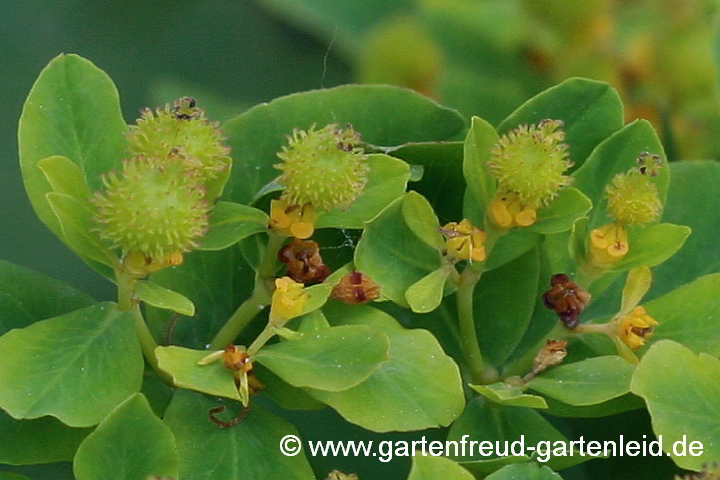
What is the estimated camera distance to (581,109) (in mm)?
602

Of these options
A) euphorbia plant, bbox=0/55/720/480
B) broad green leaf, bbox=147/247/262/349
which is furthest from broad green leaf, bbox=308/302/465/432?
broad green leaf, bbox=147/247/262/349

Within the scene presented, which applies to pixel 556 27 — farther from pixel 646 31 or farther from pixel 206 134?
pixel 206 134

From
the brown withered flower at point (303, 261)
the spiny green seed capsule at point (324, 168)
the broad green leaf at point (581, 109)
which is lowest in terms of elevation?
the brown withered flower at point (303, 261)

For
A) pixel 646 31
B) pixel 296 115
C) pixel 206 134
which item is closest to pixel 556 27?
pixel 646 31

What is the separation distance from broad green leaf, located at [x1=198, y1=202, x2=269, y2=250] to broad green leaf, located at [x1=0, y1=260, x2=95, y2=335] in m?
0.10

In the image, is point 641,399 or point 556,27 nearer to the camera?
point 641,399

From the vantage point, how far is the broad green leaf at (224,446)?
0.51 m

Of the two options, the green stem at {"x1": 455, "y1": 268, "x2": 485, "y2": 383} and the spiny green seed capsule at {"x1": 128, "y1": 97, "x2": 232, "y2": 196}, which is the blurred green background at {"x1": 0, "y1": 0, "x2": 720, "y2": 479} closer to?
the green stem at {"x1": 455, "y1": 268, "x2": 485, "y2": 383}

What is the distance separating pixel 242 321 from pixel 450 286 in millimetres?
117

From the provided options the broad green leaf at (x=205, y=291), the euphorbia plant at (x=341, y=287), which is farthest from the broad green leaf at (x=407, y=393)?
the broad green leaf at (x=205, y=291)

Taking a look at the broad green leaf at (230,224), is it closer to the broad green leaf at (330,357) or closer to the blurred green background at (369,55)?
the broad green leaf at (330,357)

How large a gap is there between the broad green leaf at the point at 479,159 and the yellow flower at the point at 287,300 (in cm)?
11

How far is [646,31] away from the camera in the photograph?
113 cm

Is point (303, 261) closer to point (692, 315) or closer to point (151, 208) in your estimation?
point (151, 208)
